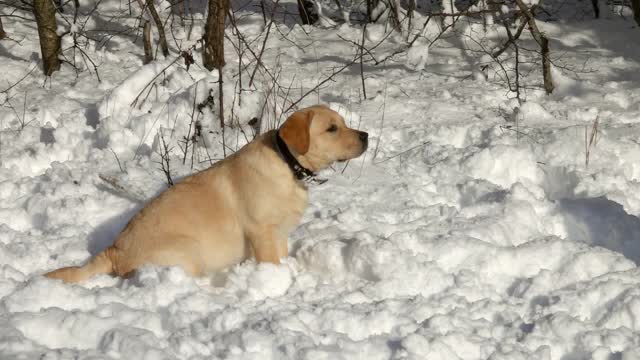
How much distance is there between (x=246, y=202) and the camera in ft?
14.9

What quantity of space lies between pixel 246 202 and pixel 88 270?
39.1 inches

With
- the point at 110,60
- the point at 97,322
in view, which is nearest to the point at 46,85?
the point at 110,60

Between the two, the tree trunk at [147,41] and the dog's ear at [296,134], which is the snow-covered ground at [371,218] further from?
the dog's ear at [296,134]

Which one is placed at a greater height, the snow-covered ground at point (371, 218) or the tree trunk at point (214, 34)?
the tree trunk at point (214, 34)

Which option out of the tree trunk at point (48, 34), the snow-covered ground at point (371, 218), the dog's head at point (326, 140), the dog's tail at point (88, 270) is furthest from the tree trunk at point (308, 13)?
the dog's tail at point (88, 270)

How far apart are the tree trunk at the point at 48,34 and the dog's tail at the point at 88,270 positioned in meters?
4.44

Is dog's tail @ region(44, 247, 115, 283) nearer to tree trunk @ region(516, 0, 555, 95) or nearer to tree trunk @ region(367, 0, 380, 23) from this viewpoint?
tree trunk @ region(516, 0, 555, 95)

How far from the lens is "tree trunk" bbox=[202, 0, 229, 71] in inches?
281

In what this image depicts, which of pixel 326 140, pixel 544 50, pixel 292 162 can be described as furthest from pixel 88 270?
pixel 544 50

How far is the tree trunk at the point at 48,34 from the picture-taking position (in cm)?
793

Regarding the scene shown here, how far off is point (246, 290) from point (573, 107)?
436 cm

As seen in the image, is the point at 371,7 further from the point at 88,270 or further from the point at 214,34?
the point at 88,270

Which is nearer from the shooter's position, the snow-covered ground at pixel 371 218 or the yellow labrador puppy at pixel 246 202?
the snow-covered ground at pixel 371 218

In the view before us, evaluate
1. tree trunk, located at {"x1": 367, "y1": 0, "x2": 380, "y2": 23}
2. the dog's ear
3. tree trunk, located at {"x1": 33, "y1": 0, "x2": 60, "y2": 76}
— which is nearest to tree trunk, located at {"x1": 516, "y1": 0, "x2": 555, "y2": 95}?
tree trunk, located at {"x1": 367, "y1": 0, "x2": 380, "y2": 23}
